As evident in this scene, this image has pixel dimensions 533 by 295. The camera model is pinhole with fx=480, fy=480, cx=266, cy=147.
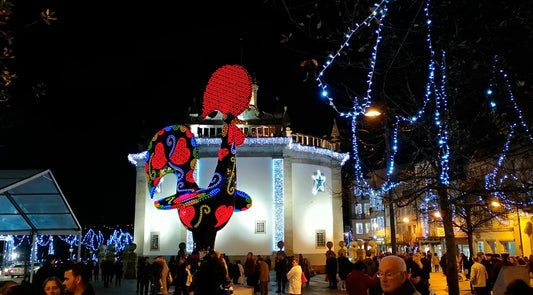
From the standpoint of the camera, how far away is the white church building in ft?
122

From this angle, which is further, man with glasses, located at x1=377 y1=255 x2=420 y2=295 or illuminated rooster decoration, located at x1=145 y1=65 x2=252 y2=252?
illuminated rooster decoration, located at x1=145 y1=65 x2=252 y2=252

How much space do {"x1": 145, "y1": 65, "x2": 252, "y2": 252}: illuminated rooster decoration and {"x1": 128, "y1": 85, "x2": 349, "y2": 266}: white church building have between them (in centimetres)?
1286

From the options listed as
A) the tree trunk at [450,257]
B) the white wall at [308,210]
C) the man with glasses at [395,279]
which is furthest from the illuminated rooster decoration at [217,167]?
the man with glasses at [395,279]

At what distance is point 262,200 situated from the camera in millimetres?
38000

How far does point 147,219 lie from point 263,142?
11.3 meters

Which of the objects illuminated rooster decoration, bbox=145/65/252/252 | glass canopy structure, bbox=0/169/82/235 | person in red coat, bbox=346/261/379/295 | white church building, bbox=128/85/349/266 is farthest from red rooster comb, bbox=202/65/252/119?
white church building, bbox=128/85/349/266

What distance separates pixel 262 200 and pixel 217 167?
52.0ft

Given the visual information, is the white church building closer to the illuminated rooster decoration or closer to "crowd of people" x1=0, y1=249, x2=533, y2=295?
"crowd of people" x1=0, y1=249, x2=533, y2=295

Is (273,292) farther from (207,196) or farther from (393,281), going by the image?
(393,281)

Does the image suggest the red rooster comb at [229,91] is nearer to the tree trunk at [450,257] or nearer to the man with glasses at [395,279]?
the tree trunk at [450,257]

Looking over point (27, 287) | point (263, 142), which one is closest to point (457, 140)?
point (27, 287)

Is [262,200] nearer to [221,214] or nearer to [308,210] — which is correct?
[308,210]

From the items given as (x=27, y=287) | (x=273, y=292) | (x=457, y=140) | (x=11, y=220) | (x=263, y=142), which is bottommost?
(x=273, y=292)

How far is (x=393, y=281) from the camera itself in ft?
14.5
